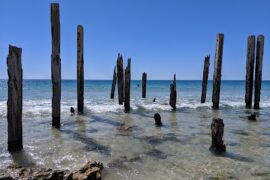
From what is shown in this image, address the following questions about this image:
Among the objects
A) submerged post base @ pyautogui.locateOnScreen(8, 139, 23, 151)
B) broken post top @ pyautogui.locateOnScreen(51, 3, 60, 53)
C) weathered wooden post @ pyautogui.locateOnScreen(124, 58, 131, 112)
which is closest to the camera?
submerged post base @ pyautogui.locateOnScreen(8, 139, 23, 151)

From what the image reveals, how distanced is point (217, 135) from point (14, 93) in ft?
15.2

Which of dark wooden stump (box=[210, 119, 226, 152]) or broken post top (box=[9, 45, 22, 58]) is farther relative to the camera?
dark wooden stump (box=[210, 119, 226, 152])

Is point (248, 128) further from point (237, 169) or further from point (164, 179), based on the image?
point (164, 179)

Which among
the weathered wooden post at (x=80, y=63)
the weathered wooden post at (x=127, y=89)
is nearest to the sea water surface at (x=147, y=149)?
the weathered wooden post at (x=80, y=63)

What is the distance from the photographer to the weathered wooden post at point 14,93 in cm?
712

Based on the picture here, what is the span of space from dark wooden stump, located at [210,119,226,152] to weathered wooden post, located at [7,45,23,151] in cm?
438

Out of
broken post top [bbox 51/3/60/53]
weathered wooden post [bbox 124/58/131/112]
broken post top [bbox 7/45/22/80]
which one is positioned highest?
broken post top [bbox 51/3/60/53]

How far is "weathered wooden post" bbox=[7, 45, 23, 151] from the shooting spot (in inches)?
281

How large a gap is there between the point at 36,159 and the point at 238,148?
185 inches

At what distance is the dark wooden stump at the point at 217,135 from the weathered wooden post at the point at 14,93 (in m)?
4.38

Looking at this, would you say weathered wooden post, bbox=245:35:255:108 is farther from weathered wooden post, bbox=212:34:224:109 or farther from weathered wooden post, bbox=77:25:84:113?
weathered wooden post, bbox=77:25:84:113

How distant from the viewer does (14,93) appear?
23.8ft

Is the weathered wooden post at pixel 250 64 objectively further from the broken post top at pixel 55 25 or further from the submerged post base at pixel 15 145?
the submerged post base at pixel 15 145

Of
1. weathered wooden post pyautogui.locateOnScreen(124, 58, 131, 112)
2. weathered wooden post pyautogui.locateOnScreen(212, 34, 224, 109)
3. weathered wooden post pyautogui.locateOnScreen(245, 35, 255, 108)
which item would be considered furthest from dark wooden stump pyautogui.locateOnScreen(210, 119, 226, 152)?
weathered wooden post pyautogui.locateOnScreen(245, 35, 255, 108)
